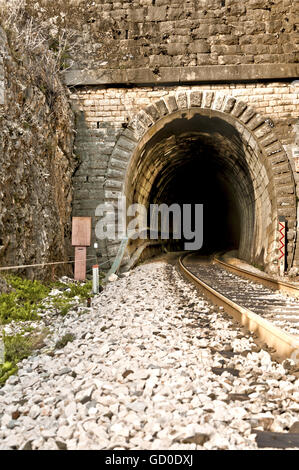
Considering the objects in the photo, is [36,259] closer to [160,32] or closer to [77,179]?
[77,179]

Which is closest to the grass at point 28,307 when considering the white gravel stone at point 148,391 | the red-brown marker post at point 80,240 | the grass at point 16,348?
the grass at point 16,348

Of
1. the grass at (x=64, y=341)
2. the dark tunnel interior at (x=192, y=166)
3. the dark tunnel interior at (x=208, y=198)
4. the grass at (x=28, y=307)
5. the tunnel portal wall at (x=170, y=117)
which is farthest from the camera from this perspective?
the dark tunnel interior at (x=208, y=198)

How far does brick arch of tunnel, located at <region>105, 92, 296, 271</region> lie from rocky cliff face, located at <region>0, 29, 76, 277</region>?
1.61m

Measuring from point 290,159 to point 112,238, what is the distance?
5.49 m

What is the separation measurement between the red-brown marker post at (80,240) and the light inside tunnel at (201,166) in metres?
2.68

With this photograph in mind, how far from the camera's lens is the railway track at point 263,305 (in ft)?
11.9

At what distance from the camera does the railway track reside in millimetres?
3641

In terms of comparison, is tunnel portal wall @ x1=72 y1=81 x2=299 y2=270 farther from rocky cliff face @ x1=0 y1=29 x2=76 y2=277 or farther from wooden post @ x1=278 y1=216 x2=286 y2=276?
rocky cliff face @ x1=0 y1=29 x2=76 y2=277

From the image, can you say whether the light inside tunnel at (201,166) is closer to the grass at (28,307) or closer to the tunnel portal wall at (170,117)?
the tunnel portal wall at (170,117)

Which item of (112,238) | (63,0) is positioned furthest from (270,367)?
(63,0)

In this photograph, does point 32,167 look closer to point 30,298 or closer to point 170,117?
point 30,298

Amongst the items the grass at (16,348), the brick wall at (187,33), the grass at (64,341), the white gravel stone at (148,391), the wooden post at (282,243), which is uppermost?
the brick wall at (187,33)

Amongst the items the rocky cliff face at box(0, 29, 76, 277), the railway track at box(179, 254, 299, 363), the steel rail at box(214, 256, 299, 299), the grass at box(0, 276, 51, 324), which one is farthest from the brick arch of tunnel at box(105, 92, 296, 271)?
the grass at box(0, 276, 51, 324)

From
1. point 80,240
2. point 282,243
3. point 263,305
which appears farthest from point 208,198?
point 263,305
